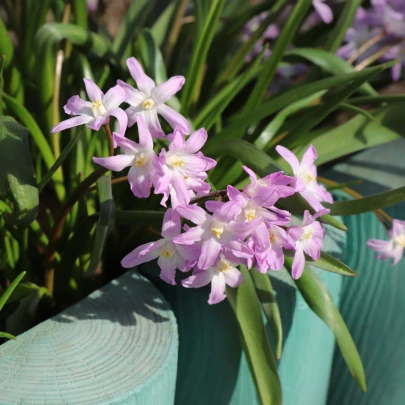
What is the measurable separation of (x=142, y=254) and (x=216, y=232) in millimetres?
100

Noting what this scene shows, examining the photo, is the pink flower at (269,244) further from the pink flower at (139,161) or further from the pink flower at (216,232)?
the pink flower at (139,161)

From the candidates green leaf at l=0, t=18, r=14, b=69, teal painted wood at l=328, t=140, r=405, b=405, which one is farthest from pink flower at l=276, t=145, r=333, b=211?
green leaf at l=0, t=18, r=14, b=69

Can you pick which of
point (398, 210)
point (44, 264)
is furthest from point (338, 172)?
point (44, 264)

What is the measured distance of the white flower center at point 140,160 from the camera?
0.60 m

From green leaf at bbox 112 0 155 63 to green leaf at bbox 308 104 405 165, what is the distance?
38 cm

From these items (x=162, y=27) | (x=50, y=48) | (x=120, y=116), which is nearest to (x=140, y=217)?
(x=120, y=116)

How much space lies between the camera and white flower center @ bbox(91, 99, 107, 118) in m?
0.60

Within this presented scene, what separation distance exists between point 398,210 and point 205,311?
15.9 inches

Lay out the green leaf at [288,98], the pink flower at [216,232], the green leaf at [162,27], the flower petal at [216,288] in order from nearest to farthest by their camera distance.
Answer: the pink flower at [216,232]
the flower petal at [216,288]
the green leaf at [288,98]
the green leaf at [162,27]

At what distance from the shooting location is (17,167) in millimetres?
667

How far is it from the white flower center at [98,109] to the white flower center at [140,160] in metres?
0.05

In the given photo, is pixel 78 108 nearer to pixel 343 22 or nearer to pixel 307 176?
pixel 307 176

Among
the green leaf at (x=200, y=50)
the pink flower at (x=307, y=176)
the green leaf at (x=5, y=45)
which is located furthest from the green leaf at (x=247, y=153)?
the green leaf at (x=5, y=45)

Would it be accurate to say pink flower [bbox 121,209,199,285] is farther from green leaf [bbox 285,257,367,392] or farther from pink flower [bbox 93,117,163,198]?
green leaf [bbox 285,257,367,392]
